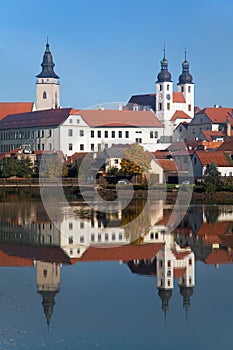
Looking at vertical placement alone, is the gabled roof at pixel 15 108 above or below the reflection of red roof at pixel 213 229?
above

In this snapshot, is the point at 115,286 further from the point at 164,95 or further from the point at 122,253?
the point at 164,95

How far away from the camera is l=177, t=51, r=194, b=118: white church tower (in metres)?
68.1

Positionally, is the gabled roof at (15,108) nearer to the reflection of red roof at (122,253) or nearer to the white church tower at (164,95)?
the white church tower at (164,95)

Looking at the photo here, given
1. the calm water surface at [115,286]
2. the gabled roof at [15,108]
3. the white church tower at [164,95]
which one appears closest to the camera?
the calm water surface at [115,286]

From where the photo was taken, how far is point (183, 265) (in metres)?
13.9

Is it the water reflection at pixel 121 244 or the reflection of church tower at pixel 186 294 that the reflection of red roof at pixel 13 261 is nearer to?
the water reflection at pixel 121 244

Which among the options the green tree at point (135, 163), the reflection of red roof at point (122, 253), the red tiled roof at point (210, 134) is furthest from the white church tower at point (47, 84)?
the reflection of red roof at point (122, 253)

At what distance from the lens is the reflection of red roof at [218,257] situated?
14.5 meters

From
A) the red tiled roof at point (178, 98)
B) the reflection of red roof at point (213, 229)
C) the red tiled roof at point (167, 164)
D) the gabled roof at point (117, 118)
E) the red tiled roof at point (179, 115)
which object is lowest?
the reflection of red roof at point (213, 229)

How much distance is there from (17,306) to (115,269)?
319 centimetres

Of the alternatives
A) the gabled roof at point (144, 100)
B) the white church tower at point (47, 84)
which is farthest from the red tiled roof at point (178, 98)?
the white church tower at point (47, 84)

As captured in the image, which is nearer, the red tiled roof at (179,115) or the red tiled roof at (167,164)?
the red tiled roof at (167,164)

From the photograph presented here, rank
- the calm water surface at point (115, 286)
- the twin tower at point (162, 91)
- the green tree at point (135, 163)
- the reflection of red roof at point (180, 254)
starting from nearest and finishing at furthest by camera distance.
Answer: the calm water surface at point (115, 286)
the reflection of red roof at point (180, 254)
the green tree at point (135, 163)
the twin tower at point (162, 91)

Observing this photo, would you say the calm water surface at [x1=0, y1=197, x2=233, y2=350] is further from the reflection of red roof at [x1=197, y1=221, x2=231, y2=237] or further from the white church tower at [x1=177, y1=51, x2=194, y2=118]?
the white church tower at [x1=177, y1=51, x2=194, y2=118]
